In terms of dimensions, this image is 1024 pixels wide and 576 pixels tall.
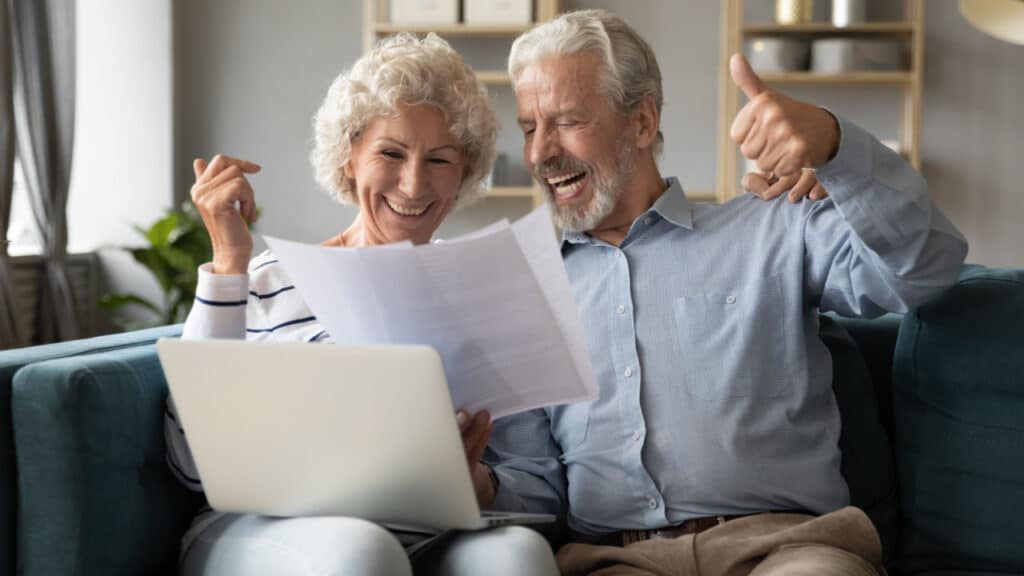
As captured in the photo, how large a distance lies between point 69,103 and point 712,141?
107 inches

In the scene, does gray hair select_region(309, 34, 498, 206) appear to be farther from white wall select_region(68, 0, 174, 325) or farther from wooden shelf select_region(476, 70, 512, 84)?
white wall select_region(68, 0, 174, 325)

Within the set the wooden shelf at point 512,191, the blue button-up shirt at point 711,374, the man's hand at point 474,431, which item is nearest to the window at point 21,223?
the wooden shelf at point 512,191

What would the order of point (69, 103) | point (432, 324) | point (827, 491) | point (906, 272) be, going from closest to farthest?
point (432, 324), point (906, 272), point (827, 491), point (69, 103)

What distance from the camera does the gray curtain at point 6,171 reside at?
4129mm

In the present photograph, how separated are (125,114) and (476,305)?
13.9 feet

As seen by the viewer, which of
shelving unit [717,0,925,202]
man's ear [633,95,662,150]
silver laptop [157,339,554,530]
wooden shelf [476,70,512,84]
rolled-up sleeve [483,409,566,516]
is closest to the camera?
silver laptop [157,339,554,530]

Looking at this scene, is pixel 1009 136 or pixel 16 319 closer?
pixel 16 319

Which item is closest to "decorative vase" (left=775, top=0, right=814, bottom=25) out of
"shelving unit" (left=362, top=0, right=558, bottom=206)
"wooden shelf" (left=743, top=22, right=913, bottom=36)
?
"wooden shelf" (left=743, top=22, right=913, bottom=36)

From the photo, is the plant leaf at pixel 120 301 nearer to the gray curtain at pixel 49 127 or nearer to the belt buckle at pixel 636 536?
the gray curtain at pixel 49 127

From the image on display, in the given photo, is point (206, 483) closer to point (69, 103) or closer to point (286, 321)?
point (286, 321)

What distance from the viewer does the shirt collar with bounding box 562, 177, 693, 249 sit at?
1.84 meters

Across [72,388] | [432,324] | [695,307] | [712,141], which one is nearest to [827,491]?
[695,307]

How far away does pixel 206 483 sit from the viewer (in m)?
1.46

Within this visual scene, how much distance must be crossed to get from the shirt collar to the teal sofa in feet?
0.96
